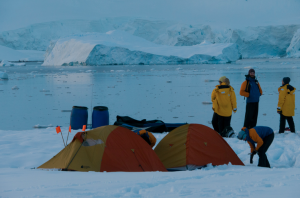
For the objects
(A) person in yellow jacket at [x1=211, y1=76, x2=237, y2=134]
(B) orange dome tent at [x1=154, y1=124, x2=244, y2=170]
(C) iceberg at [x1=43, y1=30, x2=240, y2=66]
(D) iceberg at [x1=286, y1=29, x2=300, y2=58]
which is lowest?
(B) orange dome tent at [x1=154, y1=124, x2=244, y2=170]

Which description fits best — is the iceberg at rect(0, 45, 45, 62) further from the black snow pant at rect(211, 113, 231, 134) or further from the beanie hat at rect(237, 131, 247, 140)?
the beanie hat at rect(237, 131, 247, 140)

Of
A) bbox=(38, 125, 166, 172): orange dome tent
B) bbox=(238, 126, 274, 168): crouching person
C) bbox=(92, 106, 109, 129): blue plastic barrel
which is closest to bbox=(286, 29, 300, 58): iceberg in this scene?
bbox=(92, 106, 109, 129): blue plastic barrel

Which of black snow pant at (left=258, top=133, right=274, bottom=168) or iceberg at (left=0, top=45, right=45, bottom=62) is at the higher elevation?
iceberg at (left=0, top=45, right=45, bottom=62)

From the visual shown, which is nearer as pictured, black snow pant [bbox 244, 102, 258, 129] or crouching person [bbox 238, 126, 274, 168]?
crouching person [bbox 238, 126, 274, 168]

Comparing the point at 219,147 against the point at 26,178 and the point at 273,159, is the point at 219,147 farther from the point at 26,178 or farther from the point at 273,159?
the point at 26,178

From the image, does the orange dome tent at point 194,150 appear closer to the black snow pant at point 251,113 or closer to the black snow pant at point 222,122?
the black snow pant at point 222,122

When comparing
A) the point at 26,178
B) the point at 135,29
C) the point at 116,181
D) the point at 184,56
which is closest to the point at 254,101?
the point at 116,181

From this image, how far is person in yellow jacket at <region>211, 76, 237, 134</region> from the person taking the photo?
17.7ft

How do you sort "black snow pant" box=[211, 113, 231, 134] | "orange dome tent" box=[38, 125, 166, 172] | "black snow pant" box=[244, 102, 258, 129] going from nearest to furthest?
"orange dome tent" box=[38, 125, 166, 172] < "black snow pant" box=[211, 113, 231, 134] < "black snow pant" box=[244, 102, 258, 129]

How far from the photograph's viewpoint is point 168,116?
25.7 feet

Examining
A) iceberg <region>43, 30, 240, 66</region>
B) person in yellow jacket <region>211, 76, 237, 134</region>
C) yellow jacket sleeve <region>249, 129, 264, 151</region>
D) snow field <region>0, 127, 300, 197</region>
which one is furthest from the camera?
iceberg <region>43, 30, 240, 66</region>

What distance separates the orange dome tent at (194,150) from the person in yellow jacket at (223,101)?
1.16 m

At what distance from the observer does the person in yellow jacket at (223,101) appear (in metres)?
5.41

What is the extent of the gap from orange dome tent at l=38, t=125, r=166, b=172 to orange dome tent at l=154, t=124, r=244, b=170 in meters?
0.29
